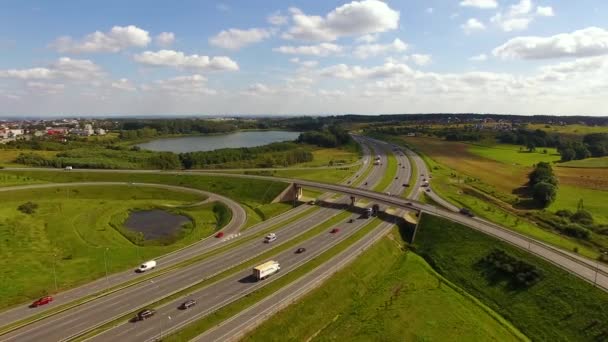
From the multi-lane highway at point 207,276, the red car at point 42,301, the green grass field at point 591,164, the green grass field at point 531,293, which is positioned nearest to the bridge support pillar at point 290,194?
the multi-lane highway at point 207,276

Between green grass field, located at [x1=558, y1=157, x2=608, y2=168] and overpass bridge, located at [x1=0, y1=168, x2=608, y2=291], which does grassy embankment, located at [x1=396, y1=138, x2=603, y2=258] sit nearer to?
overpass bridge, located at [x1=0, y1=168, x2=608, y2=291]

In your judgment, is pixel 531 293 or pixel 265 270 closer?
pixel 531 293

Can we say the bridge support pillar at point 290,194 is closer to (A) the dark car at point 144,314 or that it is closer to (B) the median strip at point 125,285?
(B) the median strip at point 125,285

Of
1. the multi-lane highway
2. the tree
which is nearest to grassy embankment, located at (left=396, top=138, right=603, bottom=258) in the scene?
the tree

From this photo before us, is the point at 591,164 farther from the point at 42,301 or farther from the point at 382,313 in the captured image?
the point at 42,301

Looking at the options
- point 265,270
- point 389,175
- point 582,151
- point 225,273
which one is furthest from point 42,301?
point 582,151

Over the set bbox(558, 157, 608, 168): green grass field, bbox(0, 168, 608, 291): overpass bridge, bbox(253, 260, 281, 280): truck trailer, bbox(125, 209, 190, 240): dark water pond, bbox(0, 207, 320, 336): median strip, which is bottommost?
bbox(125, 209, 190, 240): dark water pond
